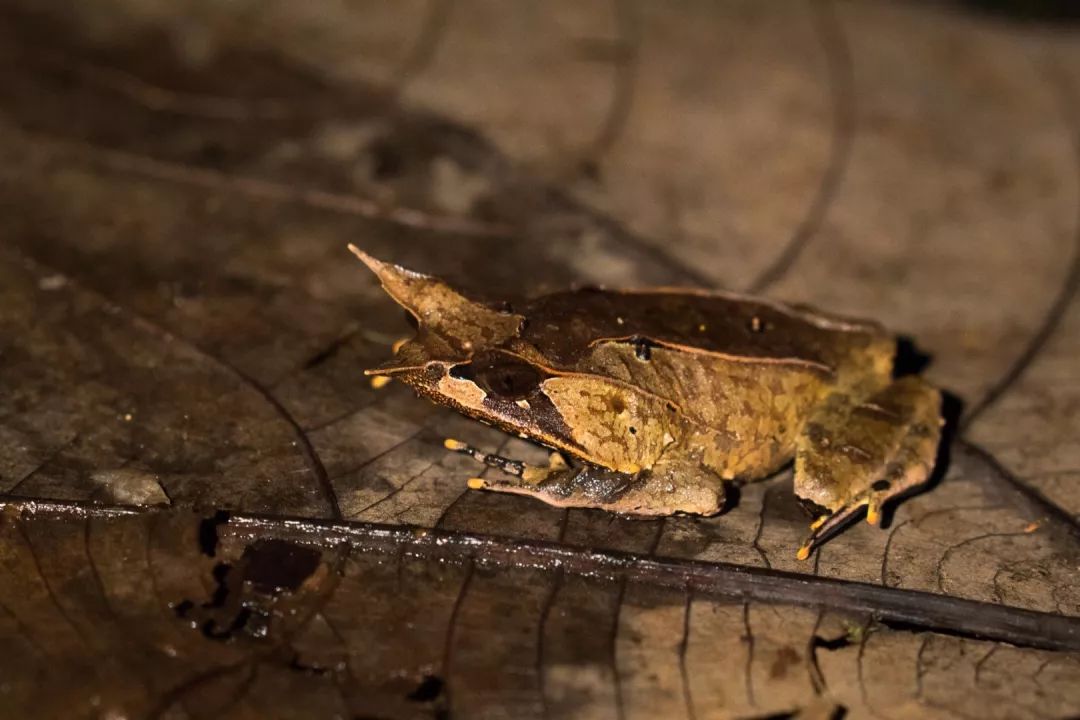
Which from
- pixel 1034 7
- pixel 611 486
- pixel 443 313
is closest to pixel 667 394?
pixel 611 486

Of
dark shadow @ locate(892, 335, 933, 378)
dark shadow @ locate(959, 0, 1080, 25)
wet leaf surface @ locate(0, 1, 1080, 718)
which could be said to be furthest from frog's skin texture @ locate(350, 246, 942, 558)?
dark shadow @ locate(959, 0, 1080, 25)

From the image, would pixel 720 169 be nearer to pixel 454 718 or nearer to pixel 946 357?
pixel 946 357

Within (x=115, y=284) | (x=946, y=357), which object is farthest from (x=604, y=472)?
(x=115, y=284)

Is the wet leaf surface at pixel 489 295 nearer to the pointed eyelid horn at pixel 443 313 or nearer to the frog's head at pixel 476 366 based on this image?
the frog's head at pixel 476 366

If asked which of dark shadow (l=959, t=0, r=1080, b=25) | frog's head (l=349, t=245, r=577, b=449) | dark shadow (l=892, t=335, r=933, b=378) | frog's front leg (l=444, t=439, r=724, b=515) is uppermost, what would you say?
dark shadow (l=959, t=0, r=1080, b=25)

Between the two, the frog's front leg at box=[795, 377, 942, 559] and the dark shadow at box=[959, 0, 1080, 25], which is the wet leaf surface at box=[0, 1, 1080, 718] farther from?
the dark shadow at box=[959, 0, 1080, 25]

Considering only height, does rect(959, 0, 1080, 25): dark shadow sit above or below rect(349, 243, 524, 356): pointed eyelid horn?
above

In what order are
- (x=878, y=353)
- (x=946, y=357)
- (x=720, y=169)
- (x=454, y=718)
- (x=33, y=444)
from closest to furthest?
(x=454, y=718) < (x=33, y=444) < (x=878, y=353) < (x=946, y=357) < (x=720, y=169)

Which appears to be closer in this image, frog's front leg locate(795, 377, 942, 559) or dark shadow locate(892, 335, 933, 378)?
frog's front leg locate(795, 377, 942, 559)
